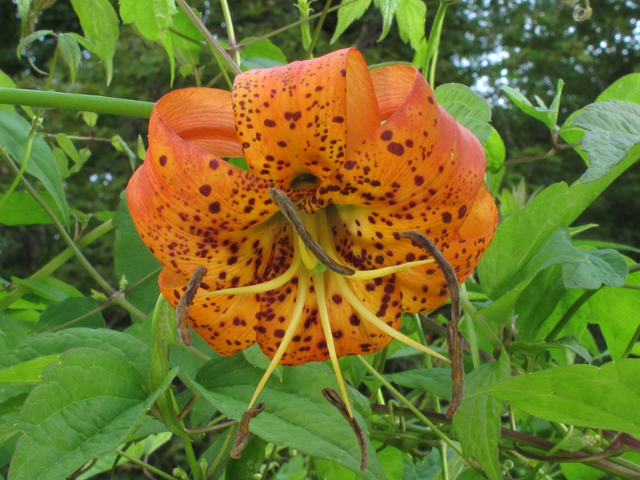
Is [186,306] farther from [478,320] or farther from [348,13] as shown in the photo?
[348,13]

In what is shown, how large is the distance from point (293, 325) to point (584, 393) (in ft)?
0.74

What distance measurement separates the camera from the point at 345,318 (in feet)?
1.67

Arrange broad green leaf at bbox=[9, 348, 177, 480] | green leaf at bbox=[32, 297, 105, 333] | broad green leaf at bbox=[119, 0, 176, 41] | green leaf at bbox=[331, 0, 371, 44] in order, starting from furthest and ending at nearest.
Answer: green leaf at bbox=[331, 0, 371, 44], green leaf at bbox=[32, 297, 105, 333], broad green leaf at bbox=[119, 0, 176, 41], broad green leaf at bbox=[9, 348, 177, 480]

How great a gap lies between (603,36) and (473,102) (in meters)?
5.67

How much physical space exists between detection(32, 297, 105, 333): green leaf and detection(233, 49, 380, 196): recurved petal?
417 millimetres

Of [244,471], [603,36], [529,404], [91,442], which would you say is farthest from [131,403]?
[603,36]

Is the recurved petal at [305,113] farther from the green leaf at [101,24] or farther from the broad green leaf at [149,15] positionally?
the green leaf at [101,24]

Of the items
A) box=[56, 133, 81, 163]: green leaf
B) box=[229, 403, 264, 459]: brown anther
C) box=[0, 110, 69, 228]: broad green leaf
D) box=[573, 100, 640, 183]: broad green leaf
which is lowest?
box=[229, 403, 264, 459]: brown anther

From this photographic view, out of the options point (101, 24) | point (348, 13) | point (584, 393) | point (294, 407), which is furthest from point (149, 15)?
point (584, 393)

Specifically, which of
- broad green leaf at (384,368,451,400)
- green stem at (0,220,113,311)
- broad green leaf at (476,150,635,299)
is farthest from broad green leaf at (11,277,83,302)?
broad green leaf at (476,150,635,299)

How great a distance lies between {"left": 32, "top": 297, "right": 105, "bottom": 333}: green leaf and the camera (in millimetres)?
698

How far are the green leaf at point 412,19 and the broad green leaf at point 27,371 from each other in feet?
2.12

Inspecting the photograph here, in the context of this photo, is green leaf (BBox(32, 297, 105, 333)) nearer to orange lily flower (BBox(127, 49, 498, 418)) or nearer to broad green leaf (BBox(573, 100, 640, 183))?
orange lily flower (BBox(127, 49, 498, 418))

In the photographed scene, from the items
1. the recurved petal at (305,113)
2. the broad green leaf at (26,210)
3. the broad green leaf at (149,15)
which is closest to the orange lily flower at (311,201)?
the recurved petal at (305,113)
